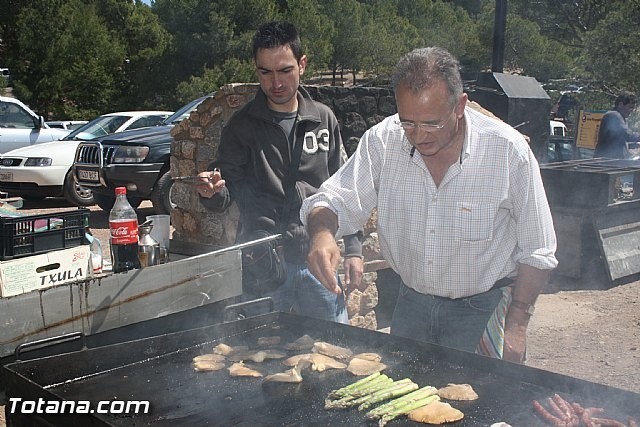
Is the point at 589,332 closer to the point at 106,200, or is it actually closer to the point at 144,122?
the point at 106,200

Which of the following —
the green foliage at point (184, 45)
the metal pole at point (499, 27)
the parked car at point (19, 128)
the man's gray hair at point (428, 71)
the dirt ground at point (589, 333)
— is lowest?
the dirt ground at point (589, 333)

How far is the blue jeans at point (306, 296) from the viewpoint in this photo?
3.95m

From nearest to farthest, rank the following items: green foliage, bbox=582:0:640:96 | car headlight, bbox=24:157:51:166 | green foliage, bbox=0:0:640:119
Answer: car headlight, bbox=24:157:51:166
green foliage, bbox=582:0:640:96
green foliage, bbox=0:0:640:119

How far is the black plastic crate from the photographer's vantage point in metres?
3.27

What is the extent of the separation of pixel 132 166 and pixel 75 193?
2321mm

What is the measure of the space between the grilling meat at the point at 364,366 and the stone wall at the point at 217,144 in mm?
3429

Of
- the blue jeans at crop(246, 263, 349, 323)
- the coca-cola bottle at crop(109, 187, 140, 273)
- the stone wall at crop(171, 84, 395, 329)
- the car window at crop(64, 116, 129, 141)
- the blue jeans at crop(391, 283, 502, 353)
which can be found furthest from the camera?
the car window at crop(64, 116, 129, 141)

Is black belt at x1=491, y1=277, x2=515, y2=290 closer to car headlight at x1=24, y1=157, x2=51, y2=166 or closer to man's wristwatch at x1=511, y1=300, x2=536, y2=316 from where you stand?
man's wristwatch at x1=511, y1=300, x2=536, y2=316

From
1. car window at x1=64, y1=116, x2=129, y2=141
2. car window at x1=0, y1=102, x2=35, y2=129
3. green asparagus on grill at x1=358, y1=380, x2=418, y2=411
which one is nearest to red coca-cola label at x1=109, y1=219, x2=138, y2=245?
green asparagus on grill at x1=358, y1=380, x2=418, y2=411

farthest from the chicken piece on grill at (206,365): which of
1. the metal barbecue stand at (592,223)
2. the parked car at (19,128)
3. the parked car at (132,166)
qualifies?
the parked car at (19,128)

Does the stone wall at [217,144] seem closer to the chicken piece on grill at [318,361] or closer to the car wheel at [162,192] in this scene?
the car wheel at [162,192]

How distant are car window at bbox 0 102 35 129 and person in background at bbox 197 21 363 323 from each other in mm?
12999

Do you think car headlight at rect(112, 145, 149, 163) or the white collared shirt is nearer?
the white collared shirt

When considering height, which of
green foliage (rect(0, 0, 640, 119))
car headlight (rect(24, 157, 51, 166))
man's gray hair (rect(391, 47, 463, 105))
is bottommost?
car headlight (rect(24, 157, 51, 166))
